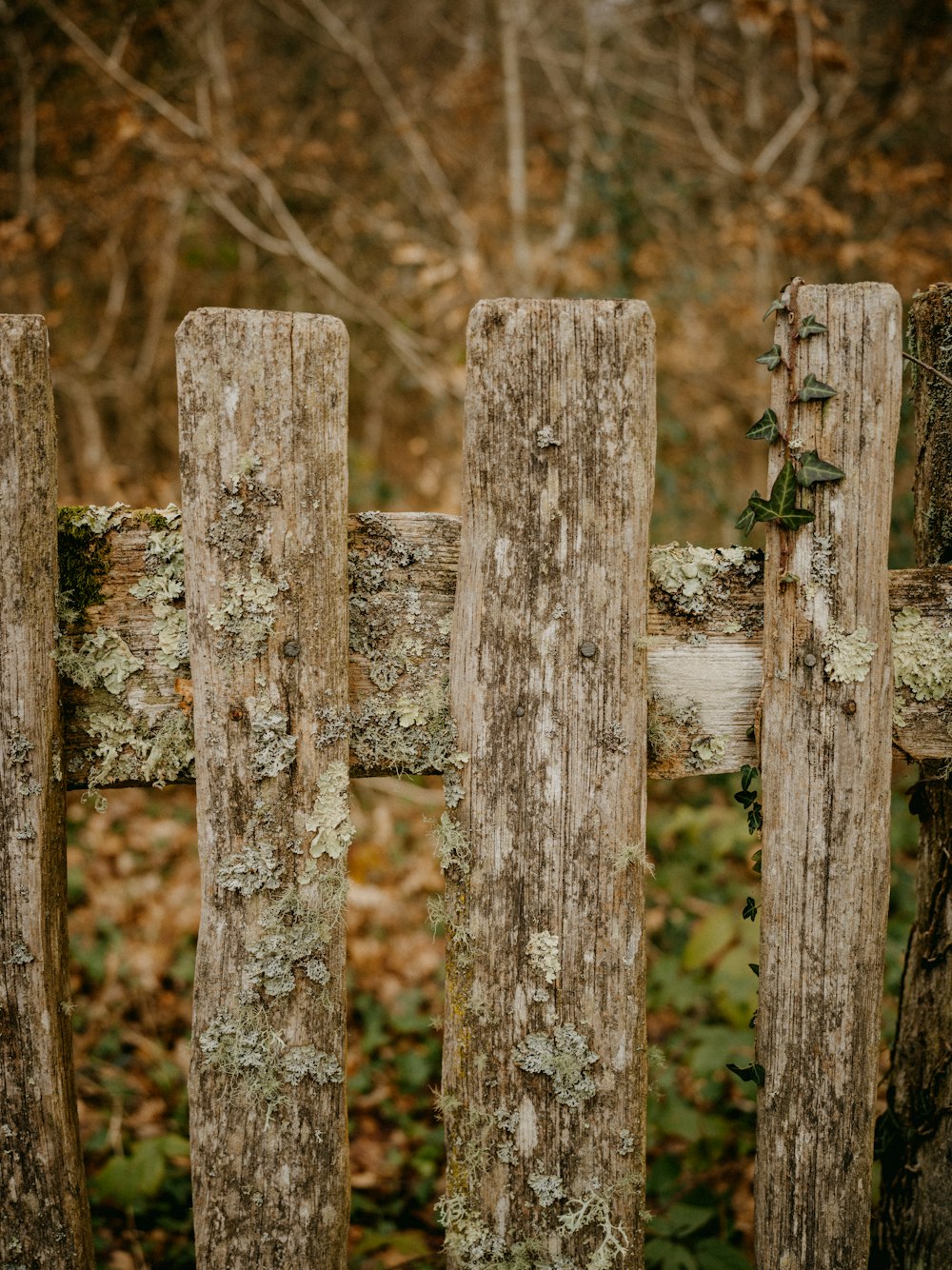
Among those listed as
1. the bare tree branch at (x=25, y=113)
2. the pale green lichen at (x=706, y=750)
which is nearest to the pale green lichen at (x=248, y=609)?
the pale green lichen at (x=706, y=750)

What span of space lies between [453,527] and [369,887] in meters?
3.09

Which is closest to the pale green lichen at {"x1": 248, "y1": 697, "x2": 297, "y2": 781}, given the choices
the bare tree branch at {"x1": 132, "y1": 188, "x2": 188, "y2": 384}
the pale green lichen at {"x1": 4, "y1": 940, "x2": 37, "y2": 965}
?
the pale green lichen at {"x1": 4, "y1": 940, "x2": 37, "y2": 965}

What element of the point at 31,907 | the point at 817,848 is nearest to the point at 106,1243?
the point at 31,907

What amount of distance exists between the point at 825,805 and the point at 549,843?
1.78 ft

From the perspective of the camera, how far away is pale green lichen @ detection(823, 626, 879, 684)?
144 centimetres

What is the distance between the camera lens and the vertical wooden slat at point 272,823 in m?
1.38

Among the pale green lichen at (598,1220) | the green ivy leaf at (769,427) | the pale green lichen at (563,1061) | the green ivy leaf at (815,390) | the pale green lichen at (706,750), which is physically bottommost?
the pale green lichen at (598,1220)

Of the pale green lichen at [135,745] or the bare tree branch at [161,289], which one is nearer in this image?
the pale green lichen at [135,745]

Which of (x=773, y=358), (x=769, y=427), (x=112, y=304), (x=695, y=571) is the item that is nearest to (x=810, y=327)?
(x=773, y=358)

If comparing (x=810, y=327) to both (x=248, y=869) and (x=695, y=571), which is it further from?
(x=248, y=869)

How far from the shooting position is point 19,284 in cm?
539

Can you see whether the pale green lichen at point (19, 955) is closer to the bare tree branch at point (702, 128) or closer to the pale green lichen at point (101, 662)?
the pale green lichen at point (101, 662)

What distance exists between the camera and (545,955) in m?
1.45

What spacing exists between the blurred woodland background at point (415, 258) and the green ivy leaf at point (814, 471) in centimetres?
193
